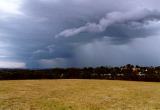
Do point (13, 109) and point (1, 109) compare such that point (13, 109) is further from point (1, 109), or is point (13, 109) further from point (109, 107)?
point (109, 107)

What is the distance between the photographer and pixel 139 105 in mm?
26016

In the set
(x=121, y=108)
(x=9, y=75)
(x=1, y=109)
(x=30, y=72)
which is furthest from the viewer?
(x=30, y=72)

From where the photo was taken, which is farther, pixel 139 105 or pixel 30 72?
pixel 30 72

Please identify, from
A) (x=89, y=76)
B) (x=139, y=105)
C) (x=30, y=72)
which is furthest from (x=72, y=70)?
(x=139, y=105)

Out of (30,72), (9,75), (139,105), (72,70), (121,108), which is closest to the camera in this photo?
(121,108)

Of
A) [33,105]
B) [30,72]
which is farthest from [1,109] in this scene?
[30,72]

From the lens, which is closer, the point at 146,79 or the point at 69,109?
the point at 69,109

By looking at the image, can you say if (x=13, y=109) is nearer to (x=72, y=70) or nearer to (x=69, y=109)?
A: (x=69, y=109)

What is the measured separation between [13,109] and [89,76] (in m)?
65.3

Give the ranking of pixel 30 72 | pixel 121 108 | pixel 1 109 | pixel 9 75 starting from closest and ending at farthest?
pixel 1 109, pixel 121 108, pixel 9 75, pixel 30 72

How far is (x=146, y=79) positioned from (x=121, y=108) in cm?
5868

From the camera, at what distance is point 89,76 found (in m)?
86.9

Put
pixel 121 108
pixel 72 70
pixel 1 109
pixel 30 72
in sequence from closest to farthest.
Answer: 1. pixel 1 109
2. pixel 121 108
3. pixel 30 72
4. pixel 72 70

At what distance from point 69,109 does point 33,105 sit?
3667 mm
